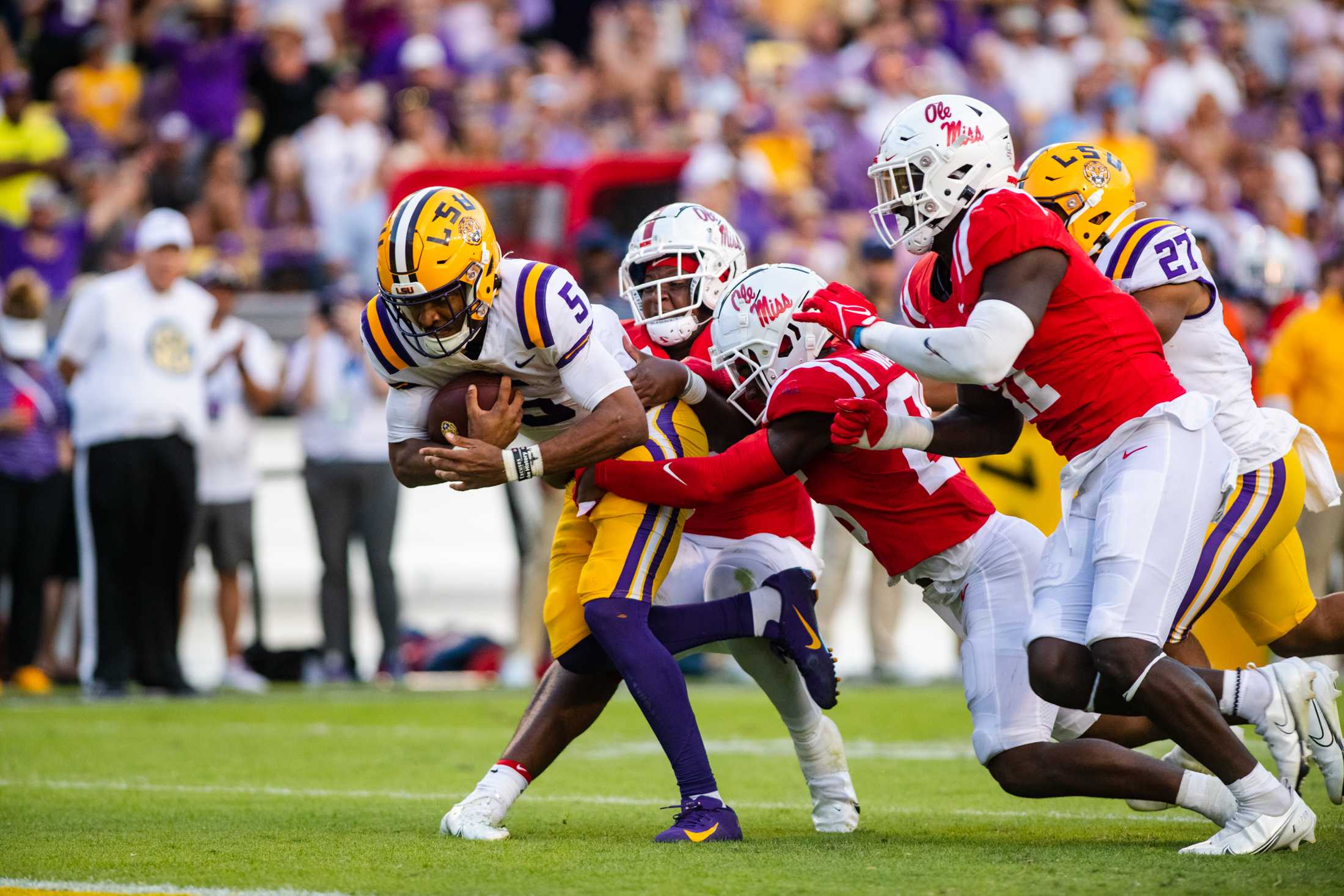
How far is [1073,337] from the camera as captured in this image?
168 inches

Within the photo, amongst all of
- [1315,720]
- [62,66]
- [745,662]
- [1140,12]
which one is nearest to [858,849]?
[745,662]

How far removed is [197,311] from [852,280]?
4.57 m

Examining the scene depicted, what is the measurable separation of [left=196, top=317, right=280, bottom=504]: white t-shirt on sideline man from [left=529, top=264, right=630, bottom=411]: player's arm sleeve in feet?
18.0

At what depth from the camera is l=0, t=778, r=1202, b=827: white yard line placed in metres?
5.15

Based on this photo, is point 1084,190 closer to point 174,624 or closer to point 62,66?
point 174,624

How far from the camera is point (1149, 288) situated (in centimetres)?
475

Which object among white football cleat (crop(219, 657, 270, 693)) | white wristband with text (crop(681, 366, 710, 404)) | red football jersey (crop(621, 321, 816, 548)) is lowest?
white football cleat (crop(219, 657, 270, 693))

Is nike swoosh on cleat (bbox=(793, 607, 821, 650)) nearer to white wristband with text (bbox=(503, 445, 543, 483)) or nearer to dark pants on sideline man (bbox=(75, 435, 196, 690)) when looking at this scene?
white wristband with text (bbox=(503, 445, 543, 483))

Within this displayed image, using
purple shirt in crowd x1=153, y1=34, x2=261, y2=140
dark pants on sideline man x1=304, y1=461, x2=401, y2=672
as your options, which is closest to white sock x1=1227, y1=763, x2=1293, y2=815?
dark pants on sideline man x1=304, y1=461, x2=401, y2=672

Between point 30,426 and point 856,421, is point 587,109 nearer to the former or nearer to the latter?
point 30,426

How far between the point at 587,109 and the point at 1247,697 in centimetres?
1049

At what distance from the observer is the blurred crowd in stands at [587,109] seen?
12234 millimetres

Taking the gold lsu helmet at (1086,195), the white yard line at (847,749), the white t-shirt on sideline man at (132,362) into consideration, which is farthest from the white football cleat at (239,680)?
the gold lsu helmet at (1086,195)

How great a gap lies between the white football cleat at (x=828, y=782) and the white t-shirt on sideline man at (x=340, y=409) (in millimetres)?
5276
